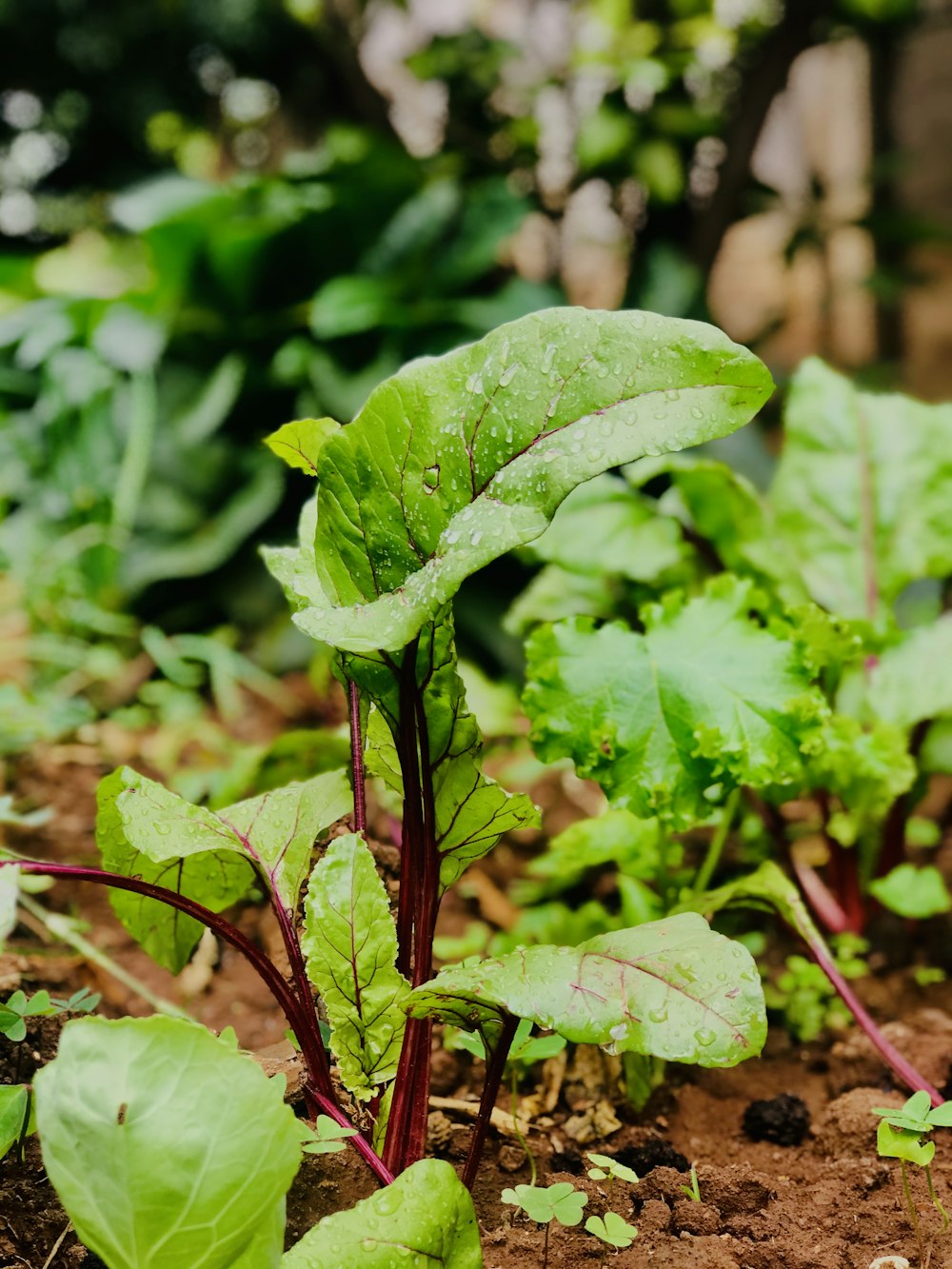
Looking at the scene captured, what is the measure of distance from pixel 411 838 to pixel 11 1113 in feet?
1.36

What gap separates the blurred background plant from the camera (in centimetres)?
252

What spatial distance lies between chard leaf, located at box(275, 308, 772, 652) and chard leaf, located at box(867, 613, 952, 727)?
2.60ft

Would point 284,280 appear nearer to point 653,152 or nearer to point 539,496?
point 653,152

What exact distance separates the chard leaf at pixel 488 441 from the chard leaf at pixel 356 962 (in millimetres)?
237

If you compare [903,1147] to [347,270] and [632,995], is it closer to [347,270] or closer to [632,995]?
[632,995]

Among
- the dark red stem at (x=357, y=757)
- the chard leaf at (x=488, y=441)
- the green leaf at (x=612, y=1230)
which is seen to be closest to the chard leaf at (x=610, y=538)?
the dark red stem at (x=357, y=757)

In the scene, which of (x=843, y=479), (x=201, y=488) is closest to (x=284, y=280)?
(x=201, y=488)

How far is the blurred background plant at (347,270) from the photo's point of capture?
252cm

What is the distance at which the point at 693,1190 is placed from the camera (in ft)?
2.99

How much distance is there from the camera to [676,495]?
164 centimetres

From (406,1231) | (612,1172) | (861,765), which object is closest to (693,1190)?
(612,1172)

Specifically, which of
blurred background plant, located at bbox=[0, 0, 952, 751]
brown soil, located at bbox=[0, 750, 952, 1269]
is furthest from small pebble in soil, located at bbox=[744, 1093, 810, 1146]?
blurred background plant, located at bbox=[0, 0, 952, 751]

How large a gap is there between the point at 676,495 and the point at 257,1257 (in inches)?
49.6

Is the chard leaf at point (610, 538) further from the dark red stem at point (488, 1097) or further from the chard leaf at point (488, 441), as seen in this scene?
the dark red stem at point (488, 1097)
